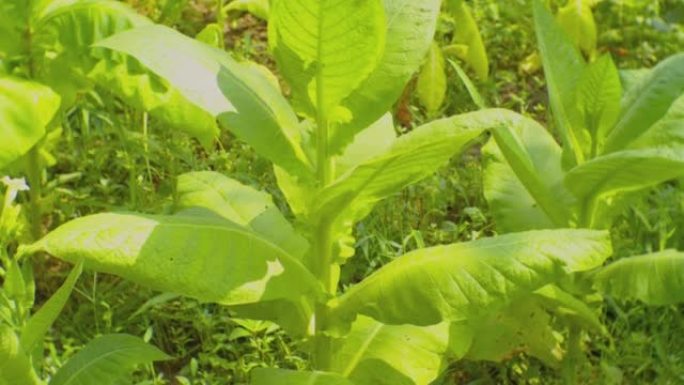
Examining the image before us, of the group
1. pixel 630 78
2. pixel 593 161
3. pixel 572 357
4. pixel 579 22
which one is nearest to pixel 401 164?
pixel 593 161

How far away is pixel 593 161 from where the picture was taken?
2.81 meters

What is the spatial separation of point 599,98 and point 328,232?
84cm

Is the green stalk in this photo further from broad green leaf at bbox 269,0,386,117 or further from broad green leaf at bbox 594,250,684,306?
broad green leaf at bbox 594,250,684,306

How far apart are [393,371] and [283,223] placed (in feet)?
1.54

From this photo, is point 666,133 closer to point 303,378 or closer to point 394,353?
point 394,353

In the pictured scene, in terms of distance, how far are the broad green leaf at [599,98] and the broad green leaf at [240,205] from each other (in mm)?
813

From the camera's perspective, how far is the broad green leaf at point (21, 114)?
10.1 ft

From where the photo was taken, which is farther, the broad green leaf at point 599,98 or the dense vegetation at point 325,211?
the broad green leaf at point 599,98

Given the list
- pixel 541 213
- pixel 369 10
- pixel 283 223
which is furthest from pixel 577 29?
pixel 369 10

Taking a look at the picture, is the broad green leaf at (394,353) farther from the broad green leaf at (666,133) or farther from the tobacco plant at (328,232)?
the broad green leaf at (666,133)

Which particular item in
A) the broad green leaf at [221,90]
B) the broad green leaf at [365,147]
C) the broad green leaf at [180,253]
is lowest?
the broad green leaf at [180,253]

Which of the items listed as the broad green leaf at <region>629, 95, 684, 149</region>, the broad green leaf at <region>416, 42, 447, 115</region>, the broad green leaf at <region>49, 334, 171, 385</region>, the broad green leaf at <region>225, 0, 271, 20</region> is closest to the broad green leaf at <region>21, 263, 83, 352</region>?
the broad green leaf at <region>49, 334, 171, 385</region>

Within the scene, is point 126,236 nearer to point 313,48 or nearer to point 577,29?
point 313,48

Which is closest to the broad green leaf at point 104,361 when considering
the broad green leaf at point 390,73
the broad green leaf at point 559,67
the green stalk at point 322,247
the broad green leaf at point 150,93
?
the green stalk at point 322,247
